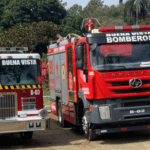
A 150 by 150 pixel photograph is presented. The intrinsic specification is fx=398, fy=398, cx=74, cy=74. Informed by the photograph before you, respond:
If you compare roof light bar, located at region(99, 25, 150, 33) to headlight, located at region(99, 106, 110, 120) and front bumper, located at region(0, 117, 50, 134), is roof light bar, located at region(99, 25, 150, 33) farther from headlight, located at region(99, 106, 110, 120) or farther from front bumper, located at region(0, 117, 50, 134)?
front bumper, located at region(0, 117, 50, 134)

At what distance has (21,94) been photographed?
11117 millimetres

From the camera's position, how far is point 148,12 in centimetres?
4169

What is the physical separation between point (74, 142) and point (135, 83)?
8.45ft

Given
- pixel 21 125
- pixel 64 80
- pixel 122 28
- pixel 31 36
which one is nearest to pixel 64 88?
pixel 64 80

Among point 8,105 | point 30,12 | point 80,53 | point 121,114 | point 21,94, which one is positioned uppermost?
point 30,12

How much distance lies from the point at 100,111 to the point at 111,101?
436 mm

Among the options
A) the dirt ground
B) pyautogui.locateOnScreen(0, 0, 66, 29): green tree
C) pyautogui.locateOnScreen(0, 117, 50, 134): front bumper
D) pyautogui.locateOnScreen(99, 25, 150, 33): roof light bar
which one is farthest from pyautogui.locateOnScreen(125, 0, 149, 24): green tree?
pyautogui.locateOnScreen(0, 117, 50, 134): front bumper

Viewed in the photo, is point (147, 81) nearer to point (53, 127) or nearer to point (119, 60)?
point (119, 60)

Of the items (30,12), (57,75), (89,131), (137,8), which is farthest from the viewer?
(30,12)

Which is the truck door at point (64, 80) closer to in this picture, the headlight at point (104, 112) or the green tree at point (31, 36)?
the headlight at point (104, 112)

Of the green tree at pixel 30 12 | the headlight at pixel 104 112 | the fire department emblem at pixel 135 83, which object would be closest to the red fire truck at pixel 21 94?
the headlight at pixel 104 112

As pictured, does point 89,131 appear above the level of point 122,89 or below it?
below

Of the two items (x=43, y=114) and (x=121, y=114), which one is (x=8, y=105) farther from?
(x=121, y=114)

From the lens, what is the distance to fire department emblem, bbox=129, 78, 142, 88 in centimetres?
1088
